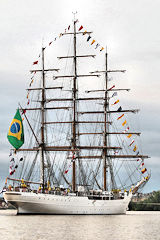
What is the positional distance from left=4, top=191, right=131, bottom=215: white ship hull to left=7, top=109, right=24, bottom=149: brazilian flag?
346 inches

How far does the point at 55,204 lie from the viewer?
105438mm

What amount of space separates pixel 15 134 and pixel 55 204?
49.9 feet

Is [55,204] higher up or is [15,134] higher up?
[15,134]

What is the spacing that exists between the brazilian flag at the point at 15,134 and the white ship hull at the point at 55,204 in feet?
28.8

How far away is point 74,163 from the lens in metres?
114

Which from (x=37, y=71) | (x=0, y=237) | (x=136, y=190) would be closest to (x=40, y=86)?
(x=37, y=71)

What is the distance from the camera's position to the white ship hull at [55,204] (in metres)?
102

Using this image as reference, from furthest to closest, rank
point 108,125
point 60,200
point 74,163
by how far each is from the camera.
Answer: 1. point 108,125
2. point 74,163
3. point 60,200

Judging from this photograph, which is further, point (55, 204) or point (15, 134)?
point (55, 204)

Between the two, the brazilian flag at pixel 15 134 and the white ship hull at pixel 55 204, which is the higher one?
the brazilian flag at pixel 15 134

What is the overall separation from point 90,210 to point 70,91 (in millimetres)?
23426

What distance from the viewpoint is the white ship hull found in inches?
4008

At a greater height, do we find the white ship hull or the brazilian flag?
the brazilian flag

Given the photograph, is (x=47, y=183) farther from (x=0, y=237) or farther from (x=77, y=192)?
(x=0, y=237)
